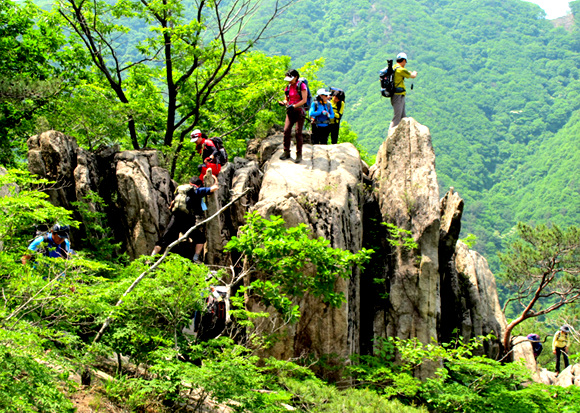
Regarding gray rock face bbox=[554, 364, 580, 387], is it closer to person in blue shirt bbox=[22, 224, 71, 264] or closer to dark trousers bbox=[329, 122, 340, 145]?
dark trousers bbox=[329, 122, 340, 145]

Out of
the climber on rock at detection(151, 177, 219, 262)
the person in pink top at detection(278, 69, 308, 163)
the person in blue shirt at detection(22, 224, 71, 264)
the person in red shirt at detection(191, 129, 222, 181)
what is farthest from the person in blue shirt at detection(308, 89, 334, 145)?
the person in blue shirt at detection(22, 224, 71, 264)

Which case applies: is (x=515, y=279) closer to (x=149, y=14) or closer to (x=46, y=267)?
(x=149, y=14)

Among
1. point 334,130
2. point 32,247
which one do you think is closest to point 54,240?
point 32,247

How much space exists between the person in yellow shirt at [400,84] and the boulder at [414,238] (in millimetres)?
1311

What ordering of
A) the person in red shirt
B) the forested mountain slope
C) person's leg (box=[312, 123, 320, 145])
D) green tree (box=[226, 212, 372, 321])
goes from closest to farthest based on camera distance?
green tree (box=[226, 212, 372, 321]), the person in red shirt, person's leg (box=[312, 123, 320, 145]), the forested mountain slope

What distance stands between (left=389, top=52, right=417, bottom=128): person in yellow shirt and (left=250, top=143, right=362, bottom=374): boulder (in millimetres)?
2260

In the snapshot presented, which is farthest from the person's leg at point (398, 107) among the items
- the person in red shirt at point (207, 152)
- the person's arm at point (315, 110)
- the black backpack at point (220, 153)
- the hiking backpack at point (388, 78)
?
the person in red shirt at point (207, 152)

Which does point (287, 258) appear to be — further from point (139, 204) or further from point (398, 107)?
point (398, 107)

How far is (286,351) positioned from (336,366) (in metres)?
0.97

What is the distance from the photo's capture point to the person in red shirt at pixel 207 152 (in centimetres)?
1203

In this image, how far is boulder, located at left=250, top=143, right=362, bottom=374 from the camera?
10.1m

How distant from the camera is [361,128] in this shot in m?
101

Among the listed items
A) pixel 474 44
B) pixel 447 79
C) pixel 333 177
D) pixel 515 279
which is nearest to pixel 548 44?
pixel 474 44

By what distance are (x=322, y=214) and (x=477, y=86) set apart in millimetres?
151602
